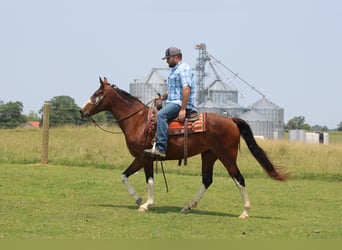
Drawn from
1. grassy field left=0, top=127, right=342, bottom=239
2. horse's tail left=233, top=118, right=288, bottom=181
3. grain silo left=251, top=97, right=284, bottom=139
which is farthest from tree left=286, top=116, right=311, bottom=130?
horse's tail left=233, top=118, right=288, bottom=181

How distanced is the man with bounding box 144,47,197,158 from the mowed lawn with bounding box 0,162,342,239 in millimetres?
1191

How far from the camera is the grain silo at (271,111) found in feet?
170

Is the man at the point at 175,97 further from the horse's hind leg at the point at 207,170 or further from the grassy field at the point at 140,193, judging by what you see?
the grassy field at the point at 140,193

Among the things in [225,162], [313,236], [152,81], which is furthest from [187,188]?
[152,81]

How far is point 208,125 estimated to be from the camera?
1121 cm

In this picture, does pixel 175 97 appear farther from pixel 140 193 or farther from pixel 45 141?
pixel 45 141

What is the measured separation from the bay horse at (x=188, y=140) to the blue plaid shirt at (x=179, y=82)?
0.58 m

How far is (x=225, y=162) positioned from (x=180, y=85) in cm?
153

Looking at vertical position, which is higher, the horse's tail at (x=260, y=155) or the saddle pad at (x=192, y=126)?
the saddle pad at (x=192, y=126)

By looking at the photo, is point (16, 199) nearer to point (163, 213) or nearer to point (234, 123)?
point (163, 213)

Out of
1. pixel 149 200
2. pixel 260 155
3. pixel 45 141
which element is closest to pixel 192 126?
pixel 260 155

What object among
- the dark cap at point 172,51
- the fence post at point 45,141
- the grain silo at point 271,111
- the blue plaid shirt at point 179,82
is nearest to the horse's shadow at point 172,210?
the blue plaid shirt at point 179,82

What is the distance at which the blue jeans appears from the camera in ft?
36.6

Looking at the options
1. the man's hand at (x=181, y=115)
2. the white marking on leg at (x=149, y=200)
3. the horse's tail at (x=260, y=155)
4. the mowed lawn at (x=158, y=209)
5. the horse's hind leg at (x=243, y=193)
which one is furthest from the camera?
the horse's tail at (x=260, y=155)
